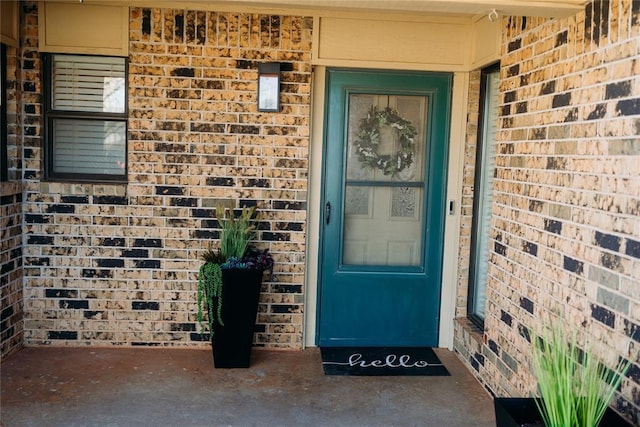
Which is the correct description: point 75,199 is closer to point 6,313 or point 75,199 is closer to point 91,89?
point 91,89

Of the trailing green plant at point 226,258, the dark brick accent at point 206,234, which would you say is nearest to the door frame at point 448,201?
the trailing green plant at point 226,258

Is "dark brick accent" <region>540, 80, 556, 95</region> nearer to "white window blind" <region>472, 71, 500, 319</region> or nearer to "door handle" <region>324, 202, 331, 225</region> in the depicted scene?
"white window blind" <region>472, 71, 500, 319</region>

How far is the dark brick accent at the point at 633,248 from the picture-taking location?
249cm

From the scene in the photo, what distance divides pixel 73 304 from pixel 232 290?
1325 millimetres

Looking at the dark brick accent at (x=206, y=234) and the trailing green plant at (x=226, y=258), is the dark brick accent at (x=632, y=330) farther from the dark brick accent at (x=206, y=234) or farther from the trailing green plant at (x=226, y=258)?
the dark brick accent at (x=206, y=234)

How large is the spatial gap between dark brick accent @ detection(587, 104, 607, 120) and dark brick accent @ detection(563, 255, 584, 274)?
685 millimetres

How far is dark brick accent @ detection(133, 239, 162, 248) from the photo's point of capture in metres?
4.52

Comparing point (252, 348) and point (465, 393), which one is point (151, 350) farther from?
point (465, 393)

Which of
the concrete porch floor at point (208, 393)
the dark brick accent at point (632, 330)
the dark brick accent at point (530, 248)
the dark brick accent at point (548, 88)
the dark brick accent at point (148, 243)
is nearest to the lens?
the dark brick accent at point (632, 330)

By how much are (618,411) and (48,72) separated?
163 inches

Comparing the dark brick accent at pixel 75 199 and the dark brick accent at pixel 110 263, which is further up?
the dark brick accent at pixel 75 199

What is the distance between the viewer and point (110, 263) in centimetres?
452

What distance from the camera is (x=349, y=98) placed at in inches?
182

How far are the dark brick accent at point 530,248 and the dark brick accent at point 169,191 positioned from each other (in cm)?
242
